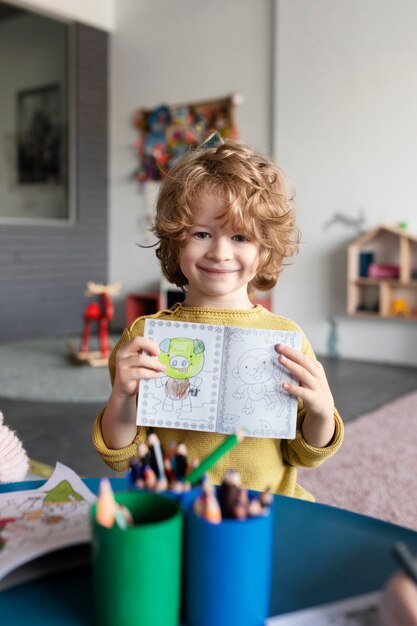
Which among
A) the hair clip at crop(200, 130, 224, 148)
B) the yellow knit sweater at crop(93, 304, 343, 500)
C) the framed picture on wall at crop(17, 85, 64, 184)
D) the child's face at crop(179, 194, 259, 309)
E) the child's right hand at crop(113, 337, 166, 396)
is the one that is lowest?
the yellow knit sweater at crop(93, 304, 343, 500)

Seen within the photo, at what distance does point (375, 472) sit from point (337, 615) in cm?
183

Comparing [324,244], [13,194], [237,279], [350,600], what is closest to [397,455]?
[237,279]

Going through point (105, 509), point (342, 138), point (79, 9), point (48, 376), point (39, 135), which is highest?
point (79, 9)

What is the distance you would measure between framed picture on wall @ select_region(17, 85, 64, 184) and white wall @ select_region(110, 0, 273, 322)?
54 cm

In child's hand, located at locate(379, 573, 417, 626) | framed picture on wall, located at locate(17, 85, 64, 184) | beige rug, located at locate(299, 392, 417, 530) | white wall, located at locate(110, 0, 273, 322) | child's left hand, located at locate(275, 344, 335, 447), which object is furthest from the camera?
framed picture on wall, located at locate(17, 85, 64, 184)

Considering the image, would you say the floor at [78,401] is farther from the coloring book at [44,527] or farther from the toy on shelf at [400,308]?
the coloring book at [44,527]

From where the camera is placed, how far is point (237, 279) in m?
1.02

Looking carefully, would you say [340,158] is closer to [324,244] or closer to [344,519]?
[324,244]

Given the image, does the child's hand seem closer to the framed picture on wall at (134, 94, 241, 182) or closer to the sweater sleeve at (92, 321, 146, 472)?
the sweater sleeve at (92, 321, 146, 472)

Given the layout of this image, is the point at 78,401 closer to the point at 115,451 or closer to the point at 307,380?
the point at 115,451

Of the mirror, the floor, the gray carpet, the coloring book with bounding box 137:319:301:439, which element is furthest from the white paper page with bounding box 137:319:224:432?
the mirror

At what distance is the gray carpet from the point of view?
10.8ft

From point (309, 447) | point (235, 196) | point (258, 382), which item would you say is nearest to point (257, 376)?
point (258, 382)

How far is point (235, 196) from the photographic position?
99 cm
